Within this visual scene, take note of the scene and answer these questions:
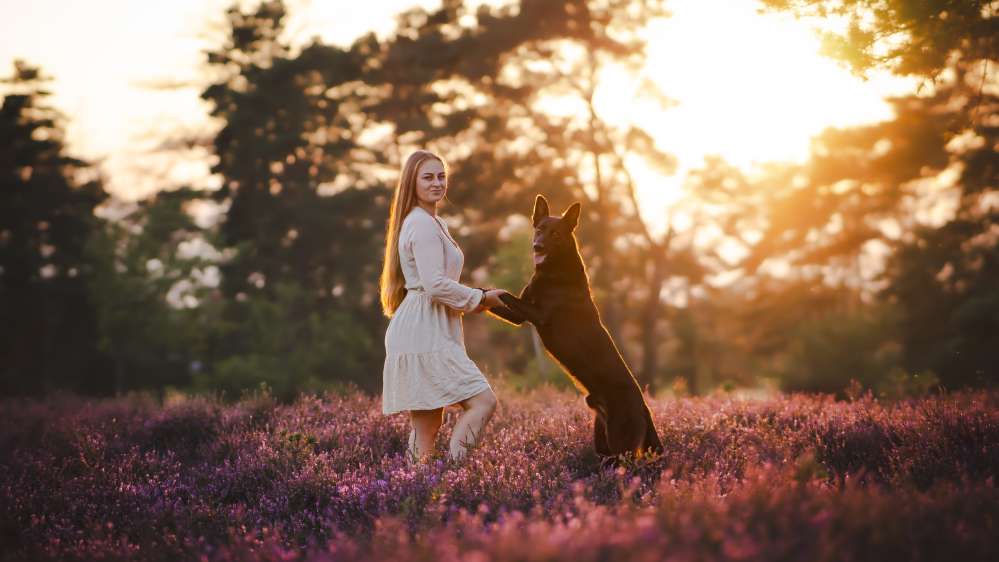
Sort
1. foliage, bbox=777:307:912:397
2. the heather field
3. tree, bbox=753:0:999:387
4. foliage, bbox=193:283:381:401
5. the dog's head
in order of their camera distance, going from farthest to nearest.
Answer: foliage, bbox=777:307:912:397, foliage, bbox=193:283:381:401, tree, bbox=753:0:999:387, the dog's head, the heather field

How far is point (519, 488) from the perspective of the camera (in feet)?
15.9

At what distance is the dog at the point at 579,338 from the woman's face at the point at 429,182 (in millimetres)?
787

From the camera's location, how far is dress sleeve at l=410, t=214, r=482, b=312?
18.2 ft

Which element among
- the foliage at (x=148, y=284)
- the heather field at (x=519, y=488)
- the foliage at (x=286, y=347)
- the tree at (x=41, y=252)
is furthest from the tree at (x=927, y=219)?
the tree at (x=41, y=252)

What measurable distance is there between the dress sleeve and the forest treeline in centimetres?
1674

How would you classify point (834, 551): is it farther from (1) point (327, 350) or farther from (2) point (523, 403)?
(1) point (327, 350)

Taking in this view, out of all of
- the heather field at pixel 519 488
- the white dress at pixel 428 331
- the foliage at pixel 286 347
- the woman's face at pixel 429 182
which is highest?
the woman's face at pixel 429 182

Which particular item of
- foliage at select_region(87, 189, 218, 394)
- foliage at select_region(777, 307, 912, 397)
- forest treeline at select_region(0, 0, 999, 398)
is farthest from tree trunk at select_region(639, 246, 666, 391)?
foliage at select_region(87, 189, 218, 394)

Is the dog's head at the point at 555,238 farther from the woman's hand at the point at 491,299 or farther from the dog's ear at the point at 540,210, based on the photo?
the woman's hand at the point at 491,299

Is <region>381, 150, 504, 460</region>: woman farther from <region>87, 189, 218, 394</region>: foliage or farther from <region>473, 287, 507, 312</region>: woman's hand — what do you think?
<region>87, 189, 218, 394</region>: foliage

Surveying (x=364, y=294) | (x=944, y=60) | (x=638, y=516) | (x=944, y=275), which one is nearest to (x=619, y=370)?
(x=638, y=516)

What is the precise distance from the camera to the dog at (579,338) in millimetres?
5305

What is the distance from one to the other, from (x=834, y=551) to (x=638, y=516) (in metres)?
0.83

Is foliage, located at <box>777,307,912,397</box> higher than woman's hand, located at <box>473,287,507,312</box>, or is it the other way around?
woman's hand, located at <box>473,287,507,312</box>
